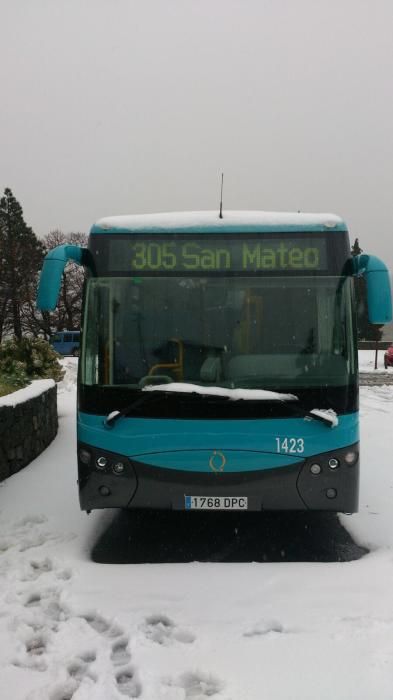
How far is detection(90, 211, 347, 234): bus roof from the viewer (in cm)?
567

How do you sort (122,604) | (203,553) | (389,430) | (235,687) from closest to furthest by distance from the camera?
1. (235,687)
2. (122,604)
3. (203,553)
4. (389,430)

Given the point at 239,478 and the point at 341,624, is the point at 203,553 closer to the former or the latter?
the point at 239,478

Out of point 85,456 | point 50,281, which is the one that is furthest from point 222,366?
point 50,281

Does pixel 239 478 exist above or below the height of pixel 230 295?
below

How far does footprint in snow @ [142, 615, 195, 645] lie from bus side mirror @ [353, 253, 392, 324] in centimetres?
275

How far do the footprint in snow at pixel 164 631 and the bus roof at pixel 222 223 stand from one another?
9.90ft

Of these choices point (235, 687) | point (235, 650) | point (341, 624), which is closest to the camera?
point (235, 687)

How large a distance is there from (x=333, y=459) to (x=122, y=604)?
200cm

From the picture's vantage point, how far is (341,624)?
13.4 ft

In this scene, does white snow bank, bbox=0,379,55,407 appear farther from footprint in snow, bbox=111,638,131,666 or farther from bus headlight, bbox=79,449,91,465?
footprint in snow, bbox=111,638,131,666

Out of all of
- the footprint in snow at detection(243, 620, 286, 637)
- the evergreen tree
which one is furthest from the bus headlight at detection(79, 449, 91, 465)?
the evergreen tree

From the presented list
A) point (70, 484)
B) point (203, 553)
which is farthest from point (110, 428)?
point (70, 484)

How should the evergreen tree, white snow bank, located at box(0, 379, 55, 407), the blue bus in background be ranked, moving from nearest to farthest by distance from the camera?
white snow bank, located at box(0, 379, 55, 407) → the blue bus in background → the evergreen tree

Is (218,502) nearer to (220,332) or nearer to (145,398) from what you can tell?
(145,398)
